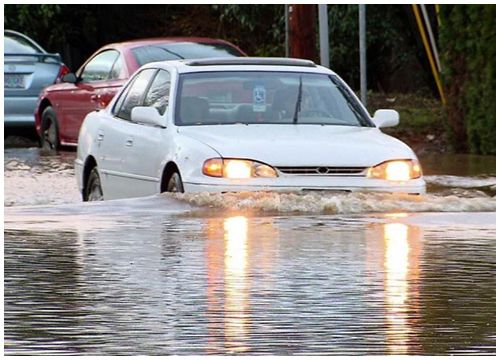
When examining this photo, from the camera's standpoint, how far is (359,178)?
10742 mm

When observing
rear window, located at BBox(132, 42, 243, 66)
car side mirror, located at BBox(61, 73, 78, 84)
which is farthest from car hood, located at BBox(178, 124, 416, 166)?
car side mirror, located at BBox(61, 73, 78, 84)

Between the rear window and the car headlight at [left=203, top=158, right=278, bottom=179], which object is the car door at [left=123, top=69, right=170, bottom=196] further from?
the rear window

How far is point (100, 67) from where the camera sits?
60.6ft

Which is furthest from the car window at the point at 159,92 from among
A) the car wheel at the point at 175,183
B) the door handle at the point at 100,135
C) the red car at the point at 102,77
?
the red car at the point at 102,77

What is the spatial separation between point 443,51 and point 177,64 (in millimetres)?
6978

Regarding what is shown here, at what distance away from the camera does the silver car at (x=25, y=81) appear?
21031 millimetres

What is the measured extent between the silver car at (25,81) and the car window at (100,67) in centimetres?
220

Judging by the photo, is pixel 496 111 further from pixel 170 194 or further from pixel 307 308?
pixel 307 308

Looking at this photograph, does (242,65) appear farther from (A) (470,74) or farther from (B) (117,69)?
(A) (470,74)

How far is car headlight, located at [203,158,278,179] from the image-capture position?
417 inches

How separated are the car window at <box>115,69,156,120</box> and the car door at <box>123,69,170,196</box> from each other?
20cm

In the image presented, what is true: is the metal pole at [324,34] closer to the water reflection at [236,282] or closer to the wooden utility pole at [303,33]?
the wooden utility pole at [303,33]

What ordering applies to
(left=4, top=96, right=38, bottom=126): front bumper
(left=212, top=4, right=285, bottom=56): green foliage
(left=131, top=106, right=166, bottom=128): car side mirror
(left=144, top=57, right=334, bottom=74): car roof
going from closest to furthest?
(left=131, top=106, right=166, bottom=128): car side mirror
(left=144, top=57, right=334, bottom=74): car roof
(left=4, top=96, right=38, bottom=126): front bumper
(left=212, top=4, right=285, bottom=56): green foliage

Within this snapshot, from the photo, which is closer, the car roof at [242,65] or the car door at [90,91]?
the car roof at [242,65]
